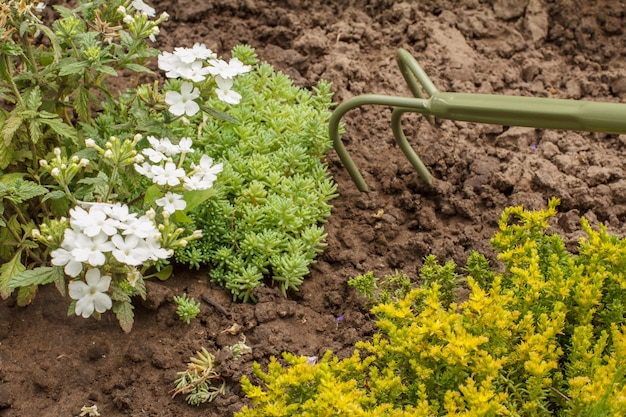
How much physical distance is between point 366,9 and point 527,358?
8.14 feet

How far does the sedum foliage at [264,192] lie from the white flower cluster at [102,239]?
1.72ft

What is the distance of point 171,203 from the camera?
2.36m

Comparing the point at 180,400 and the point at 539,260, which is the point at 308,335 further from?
the point at 539,260

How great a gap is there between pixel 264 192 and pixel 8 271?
0.97 meters

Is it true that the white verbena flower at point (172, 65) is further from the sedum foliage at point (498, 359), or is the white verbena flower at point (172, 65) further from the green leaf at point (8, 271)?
the sedum foliage at point (498, 359)

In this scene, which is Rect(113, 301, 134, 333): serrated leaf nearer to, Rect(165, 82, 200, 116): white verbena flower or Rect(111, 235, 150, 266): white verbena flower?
Rect(111, 235, 150, 266): white verbena flower

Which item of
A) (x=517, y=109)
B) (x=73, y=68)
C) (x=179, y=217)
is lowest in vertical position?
(x=179, y=217)

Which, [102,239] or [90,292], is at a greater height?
[102,239]

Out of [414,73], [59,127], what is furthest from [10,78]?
[414,73]

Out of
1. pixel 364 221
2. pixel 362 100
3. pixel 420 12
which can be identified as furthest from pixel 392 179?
pixel 420 12

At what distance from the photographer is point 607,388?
1.86 metres

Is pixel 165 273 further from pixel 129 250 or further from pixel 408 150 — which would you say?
pixel 408 150

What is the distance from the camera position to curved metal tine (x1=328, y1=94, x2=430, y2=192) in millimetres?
2715

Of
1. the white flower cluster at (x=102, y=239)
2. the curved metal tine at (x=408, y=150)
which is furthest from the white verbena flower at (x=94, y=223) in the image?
the curved metal tine at (x=408, y=150)
